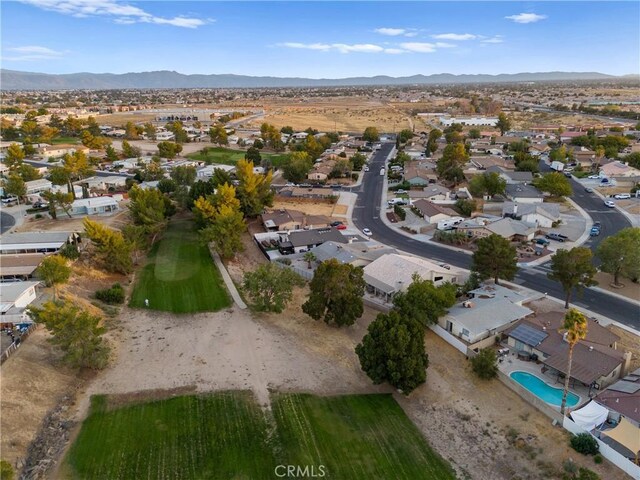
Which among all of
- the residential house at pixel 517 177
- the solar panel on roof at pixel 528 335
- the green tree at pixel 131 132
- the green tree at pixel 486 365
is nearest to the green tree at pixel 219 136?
the green tree at pixel 131 132

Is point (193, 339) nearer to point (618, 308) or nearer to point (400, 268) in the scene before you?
point (400, 268)

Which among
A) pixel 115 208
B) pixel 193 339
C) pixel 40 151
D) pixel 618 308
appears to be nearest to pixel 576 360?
pixel 618 308

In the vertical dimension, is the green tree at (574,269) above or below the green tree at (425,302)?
above

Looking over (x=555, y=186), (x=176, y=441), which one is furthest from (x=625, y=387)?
(x=555, y=186)

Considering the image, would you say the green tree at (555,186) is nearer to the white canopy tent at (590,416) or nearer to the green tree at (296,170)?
the green tree at (296,170)

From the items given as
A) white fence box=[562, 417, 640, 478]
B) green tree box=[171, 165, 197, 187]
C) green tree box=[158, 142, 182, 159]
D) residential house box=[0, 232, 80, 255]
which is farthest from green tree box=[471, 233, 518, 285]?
green tree box=[158, 142, 182, 159]

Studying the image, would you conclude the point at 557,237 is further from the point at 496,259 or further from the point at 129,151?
the point at 129,151
